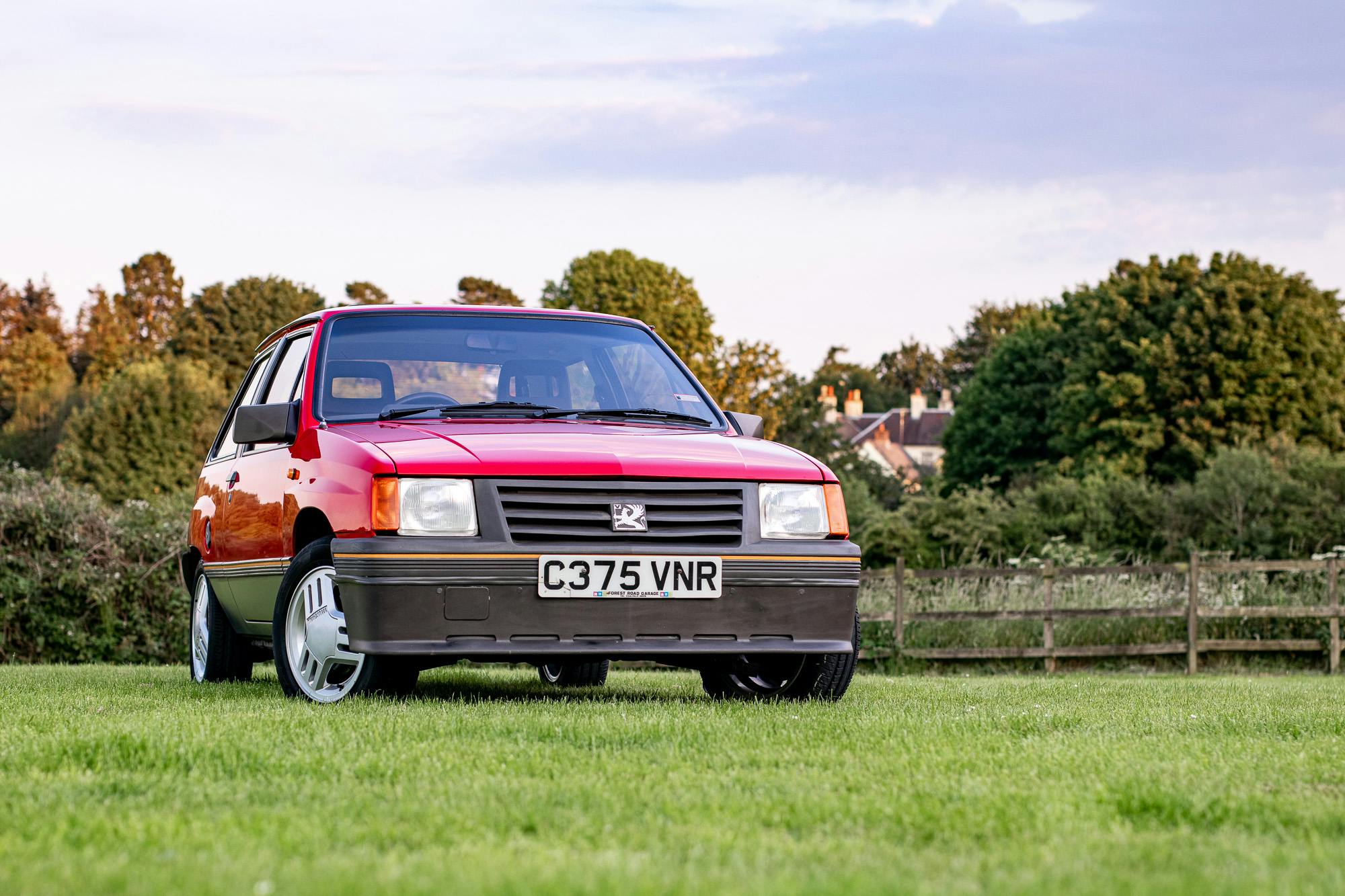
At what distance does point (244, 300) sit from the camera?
2650 inches

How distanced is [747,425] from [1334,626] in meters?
12.6

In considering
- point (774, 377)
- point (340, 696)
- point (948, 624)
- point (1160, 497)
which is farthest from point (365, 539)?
point (774, 377)

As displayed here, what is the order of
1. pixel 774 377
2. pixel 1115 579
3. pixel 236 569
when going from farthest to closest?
pixel 774 377 → pixel 1115 579 → pixel 236 569

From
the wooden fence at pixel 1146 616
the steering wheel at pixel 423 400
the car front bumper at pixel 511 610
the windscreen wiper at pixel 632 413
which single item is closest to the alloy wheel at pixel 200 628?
the steering wheel at pixel 423 400

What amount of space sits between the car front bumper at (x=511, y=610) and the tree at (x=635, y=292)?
43947 mm

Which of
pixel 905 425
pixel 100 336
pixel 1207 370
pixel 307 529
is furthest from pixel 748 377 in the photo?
pixel 905 425

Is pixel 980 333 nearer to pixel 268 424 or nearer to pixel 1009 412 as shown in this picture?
pixel 1009 412

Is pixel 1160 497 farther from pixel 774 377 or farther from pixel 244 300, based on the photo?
pixel 244 300

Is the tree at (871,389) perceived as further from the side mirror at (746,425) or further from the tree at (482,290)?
the side mirror at (746,425)

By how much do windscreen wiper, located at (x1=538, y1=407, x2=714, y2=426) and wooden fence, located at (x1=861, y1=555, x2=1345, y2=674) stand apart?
11.2 meters

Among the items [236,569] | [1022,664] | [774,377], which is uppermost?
[774,377]

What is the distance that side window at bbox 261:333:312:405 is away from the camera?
8.59 metres

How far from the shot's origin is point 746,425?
342 inches

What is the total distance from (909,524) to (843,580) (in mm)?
26447
